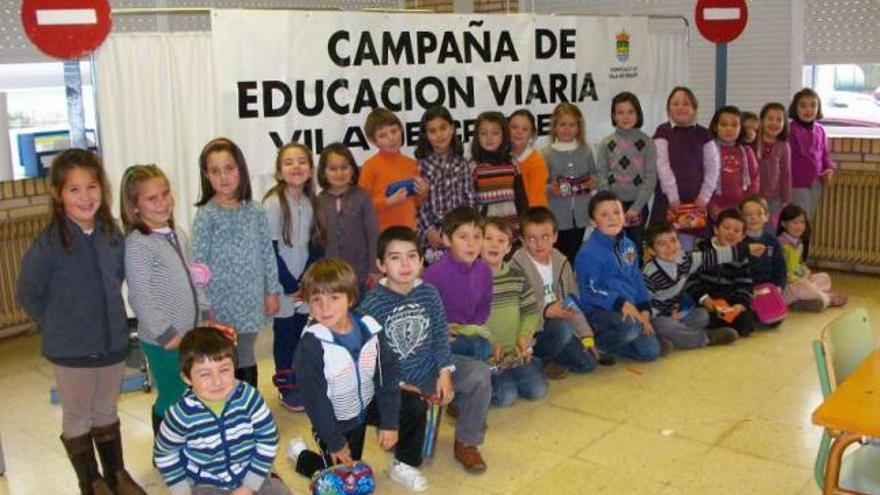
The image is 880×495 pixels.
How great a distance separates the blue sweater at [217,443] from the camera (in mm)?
2777

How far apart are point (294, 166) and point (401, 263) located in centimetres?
93

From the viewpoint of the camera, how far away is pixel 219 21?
454cm

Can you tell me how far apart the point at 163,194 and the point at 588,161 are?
3.08 meters

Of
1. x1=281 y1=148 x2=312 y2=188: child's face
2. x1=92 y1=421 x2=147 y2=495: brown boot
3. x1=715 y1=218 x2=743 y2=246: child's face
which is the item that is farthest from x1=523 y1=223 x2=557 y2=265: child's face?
x1=92 y1=421 x2=147 y2=495: brown boot

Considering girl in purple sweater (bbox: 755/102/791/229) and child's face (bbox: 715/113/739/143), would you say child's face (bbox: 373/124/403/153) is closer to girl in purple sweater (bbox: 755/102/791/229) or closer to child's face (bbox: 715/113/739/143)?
child's face (bbox: 715/113/739/143)

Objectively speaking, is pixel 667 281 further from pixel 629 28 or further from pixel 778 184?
pixel 629 28

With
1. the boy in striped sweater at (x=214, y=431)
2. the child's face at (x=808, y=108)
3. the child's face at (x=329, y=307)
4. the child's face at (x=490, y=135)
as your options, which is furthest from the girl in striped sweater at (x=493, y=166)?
the child's face at (x=808, y=108)

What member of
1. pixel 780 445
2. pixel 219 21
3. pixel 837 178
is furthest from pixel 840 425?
pixel 837 178

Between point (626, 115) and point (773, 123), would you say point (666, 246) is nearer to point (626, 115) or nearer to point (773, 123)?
point (626, 115)

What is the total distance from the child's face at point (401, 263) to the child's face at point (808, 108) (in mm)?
4170

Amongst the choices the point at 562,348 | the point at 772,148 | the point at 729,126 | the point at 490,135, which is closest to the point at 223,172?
the point at 490,135

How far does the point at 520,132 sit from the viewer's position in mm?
5406

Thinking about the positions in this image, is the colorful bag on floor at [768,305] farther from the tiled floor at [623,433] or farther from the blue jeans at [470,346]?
the blue jeans at [470,346]

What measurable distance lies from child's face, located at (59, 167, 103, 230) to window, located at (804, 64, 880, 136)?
19.4ft
